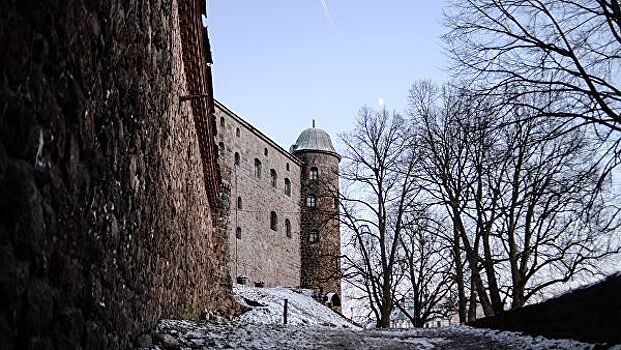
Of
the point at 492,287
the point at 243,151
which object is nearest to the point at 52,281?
the point at 492,287

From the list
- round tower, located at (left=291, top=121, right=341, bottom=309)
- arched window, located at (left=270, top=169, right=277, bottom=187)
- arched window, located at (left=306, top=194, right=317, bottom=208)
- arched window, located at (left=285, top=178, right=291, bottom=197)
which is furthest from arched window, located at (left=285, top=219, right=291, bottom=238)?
arched window, located at (left=306, top=194, right=317, bottom=208)

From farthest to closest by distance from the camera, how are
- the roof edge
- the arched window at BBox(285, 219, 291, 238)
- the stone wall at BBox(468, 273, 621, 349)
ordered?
the arched window at BBox(285, 219, 291, 238) → the roof edge → the stone wall at BBox(468, 273, 621, 349)

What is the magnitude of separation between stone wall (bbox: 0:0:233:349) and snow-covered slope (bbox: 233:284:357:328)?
46.3 feet

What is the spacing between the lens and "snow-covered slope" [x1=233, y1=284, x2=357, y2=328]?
68.4 ft

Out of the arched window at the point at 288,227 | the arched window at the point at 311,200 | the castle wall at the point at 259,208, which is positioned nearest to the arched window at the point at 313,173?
the arched window at the point at 311,200

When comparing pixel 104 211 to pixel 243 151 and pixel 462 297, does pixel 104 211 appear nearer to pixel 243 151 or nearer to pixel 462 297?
pixel 462 297

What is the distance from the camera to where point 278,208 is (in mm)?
38969

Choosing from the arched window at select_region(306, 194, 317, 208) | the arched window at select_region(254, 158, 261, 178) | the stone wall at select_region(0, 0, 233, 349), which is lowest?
the stone wall at select_region(0, 0, 233, 349)

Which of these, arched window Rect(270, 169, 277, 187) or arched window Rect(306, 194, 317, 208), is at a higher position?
arched window Rect(270, 169, 277, 187)

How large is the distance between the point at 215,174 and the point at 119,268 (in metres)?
10.7

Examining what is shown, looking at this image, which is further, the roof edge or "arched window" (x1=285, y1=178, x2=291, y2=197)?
"arched window" (x1=285, y1=178, x2=291, y2=197)

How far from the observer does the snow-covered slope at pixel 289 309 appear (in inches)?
821

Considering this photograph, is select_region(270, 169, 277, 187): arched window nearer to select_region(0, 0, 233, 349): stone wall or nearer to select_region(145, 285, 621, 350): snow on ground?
select_region(145, 285, 621, 350): snow on ground

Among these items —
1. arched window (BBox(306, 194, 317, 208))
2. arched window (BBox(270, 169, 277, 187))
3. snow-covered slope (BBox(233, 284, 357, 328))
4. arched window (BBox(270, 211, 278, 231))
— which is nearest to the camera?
snow-covered slope (BBox(233, 284, 357, 328))
